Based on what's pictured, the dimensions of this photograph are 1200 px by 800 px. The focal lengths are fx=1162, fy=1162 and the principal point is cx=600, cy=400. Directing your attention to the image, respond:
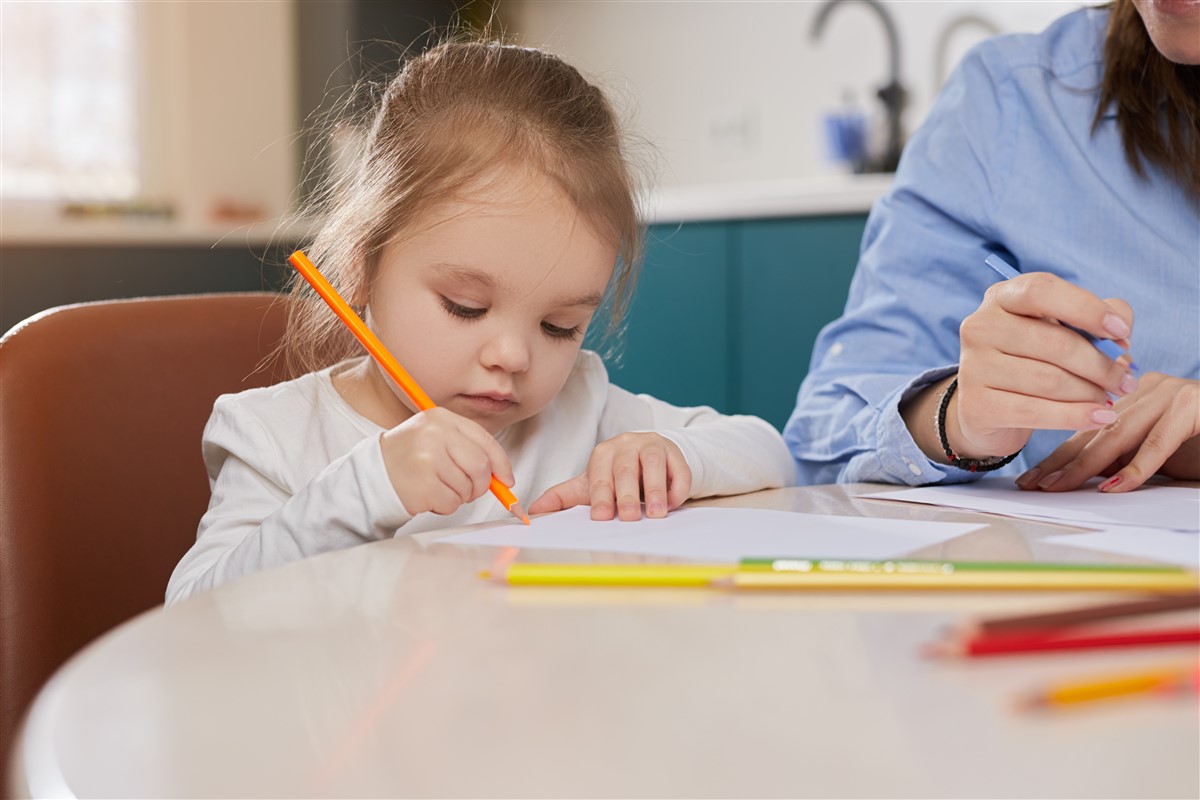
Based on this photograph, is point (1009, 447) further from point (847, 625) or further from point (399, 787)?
point (399, 787)

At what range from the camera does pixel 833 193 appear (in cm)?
215

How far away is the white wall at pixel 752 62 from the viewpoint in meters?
2.88

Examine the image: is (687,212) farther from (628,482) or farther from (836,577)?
(836,577)

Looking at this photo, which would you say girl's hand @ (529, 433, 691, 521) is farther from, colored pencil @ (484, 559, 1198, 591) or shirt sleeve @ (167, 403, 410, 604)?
colored pencil @ (484, 559, 1198, 591)

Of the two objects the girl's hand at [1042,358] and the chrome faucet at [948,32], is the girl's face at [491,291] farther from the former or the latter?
the chrome faucet at [948,32]

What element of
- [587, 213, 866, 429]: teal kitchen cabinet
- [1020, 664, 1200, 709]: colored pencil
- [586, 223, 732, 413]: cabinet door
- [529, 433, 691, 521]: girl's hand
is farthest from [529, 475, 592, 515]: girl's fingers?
[586, 223, 732, 413]: cabinet door

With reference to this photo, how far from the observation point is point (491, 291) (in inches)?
33.3

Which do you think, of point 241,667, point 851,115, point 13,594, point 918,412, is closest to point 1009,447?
point 918,412

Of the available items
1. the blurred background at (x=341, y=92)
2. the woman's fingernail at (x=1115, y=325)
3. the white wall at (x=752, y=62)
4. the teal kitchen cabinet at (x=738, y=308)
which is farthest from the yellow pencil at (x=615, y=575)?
the white wall at (x=752, y=62)

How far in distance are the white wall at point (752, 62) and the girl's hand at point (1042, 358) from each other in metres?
2.18

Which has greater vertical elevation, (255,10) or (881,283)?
(255,10)

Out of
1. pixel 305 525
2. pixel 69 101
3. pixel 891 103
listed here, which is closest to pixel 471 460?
pixel 305 525

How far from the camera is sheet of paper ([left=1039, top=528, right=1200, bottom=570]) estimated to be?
20.0 inches

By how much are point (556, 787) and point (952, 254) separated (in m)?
0.86
